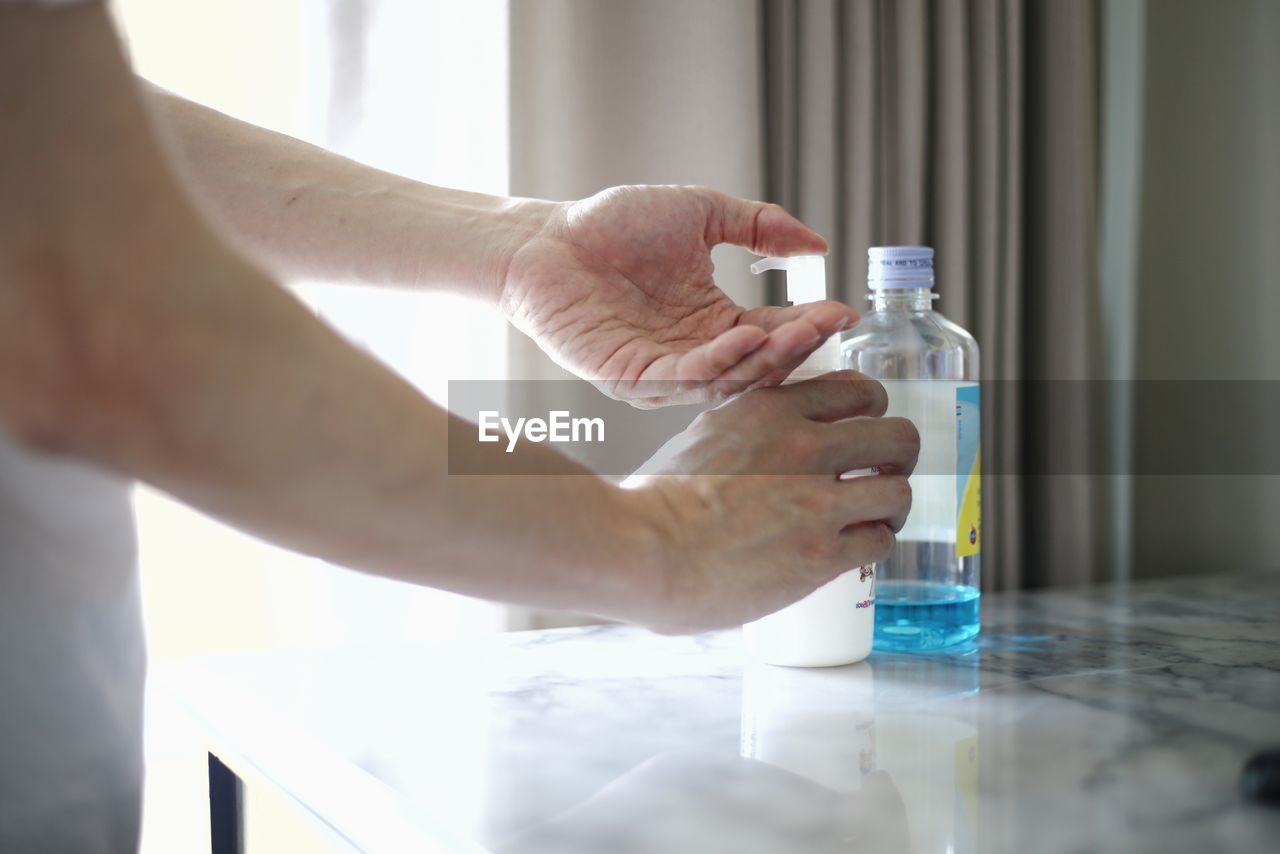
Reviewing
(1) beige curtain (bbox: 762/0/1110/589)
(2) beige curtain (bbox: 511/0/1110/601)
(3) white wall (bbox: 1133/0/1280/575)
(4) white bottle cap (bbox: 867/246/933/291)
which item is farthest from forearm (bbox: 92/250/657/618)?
(3) white wall (bbox: 1133/0/1280/575)

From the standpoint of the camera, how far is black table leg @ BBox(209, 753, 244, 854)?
79cm

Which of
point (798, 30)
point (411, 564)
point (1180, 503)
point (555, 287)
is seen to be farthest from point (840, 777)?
point (1180, 503)

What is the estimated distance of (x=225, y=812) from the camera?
80cm

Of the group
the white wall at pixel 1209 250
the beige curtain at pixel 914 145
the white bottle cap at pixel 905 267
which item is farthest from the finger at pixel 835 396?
the white wall at pixel 1209 250

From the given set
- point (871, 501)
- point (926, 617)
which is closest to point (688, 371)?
point (871, 501)

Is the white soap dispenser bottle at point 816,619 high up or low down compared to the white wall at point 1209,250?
down

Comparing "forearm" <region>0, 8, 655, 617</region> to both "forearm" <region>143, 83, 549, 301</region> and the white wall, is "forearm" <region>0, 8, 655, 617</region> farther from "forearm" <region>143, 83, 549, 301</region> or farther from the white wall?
the white wall

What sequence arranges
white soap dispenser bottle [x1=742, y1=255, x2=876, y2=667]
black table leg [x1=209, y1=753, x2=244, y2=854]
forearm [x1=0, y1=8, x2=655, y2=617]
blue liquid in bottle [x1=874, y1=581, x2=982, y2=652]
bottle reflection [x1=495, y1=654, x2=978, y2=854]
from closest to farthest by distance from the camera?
forearm [x1=0, y1=8, x2=655, y2=617] → bottle reflection [x1=495, y1=654, x2=978, y2=854] → black table leg [x1=209, y1=753, x2=244, y2=854] → white soap dispenser bottle [x1=742, y1=255, x2=876, y2=667] → blue liquid in bottle [x1=874, y1=581, x2=982, y2=652]

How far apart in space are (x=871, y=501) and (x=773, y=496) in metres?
0.08

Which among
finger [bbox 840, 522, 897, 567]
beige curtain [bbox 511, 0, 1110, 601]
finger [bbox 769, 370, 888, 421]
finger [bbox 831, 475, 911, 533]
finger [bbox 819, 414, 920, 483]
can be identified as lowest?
finger [bbox 840, 522, 897, 567]

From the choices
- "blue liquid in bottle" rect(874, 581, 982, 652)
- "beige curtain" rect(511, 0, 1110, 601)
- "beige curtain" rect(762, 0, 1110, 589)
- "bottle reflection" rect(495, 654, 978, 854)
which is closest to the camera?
"bottle reflection" rect(495, 654, 978, 854)

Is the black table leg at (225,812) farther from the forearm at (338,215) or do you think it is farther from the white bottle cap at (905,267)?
the white bottle cap at (905,267)

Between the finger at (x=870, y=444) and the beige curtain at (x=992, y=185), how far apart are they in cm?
81

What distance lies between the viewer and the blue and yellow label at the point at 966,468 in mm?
972
